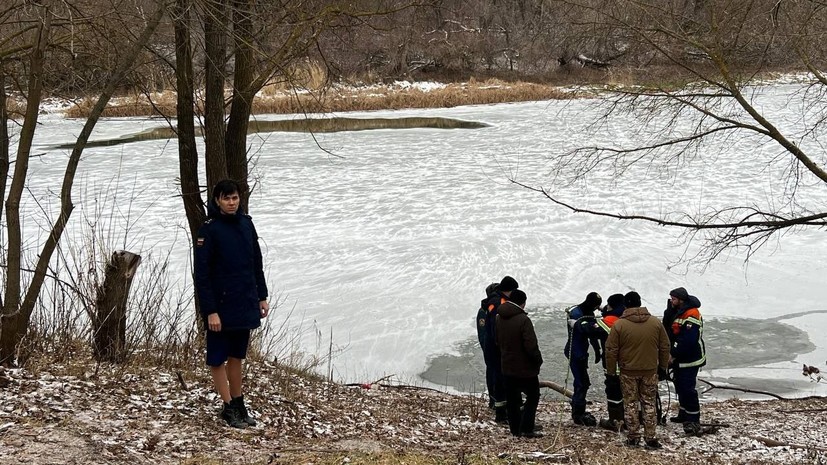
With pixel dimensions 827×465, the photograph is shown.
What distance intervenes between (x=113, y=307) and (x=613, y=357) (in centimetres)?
406

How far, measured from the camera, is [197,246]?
4.93m

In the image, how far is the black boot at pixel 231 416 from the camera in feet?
16.9

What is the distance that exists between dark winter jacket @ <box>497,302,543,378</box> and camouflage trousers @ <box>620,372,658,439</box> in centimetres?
81

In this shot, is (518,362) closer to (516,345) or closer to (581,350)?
(516,345)

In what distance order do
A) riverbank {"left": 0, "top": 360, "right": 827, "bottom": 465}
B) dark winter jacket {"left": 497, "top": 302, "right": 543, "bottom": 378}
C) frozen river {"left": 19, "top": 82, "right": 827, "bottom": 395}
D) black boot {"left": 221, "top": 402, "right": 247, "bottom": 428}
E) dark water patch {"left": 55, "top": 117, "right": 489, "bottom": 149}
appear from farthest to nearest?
dark water patch {"left": 55, "top": 117, "right": 489, "bottom": 149} < frozen river {"left": 19, "top": 82, "right": 827, "bottom": 395} < dark winter jacket {"left": 497, "top": 302, "right": 543, "bottom": 378} < black boot {"left": 221, "top": 402, "right": 247, "bottom": 428} < riverbank {"left": 0, "top": 360, "right": 827, "bottom": 465}

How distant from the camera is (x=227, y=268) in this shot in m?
4.98

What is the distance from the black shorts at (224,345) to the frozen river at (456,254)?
10.4 feet

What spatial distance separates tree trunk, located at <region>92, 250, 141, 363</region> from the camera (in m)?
6.16

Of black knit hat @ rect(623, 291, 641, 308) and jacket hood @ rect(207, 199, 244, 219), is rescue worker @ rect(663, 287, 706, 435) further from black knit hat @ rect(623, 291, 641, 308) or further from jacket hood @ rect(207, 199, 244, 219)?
jacket hood @ rect(207, 199, 244, 219)

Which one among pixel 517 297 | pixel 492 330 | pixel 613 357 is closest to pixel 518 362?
pixel 517 297

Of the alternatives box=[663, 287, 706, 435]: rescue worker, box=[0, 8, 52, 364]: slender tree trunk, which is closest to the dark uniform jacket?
box=[663, 287, 706, 435]: rescue worker

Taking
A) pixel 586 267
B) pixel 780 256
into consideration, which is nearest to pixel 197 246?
pixel 586 267

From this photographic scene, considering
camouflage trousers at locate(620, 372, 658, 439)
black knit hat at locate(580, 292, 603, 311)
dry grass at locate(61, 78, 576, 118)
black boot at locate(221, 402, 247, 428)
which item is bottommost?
camouflage trousers at locate(620, 372, 658, 439)

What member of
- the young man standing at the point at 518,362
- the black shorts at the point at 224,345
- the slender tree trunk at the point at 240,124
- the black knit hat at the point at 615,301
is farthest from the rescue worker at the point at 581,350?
the slender tree trunk at the point at 240,124
